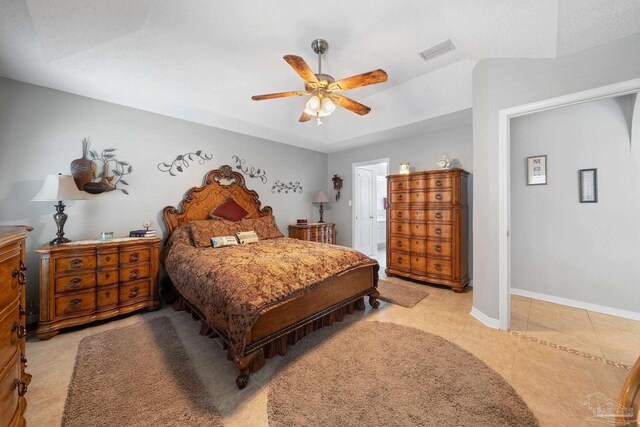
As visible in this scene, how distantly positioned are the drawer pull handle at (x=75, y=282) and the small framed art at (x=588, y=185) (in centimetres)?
599

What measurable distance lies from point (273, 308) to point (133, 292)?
6.90 feet

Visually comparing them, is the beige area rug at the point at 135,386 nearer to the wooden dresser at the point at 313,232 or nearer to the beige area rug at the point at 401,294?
the beige area rug at the point at 401,294

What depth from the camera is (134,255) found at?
2855mm

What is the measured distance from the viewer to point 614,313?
2803 millimetres

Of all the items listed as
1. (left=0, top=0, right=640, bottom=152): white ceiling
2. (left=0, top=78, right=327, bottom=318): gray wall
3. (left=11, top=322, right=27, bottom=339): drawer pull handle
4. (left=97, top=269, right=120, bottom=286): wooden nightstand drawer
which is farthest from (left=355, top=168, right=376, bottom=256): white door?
(left=11, top=322, right=27, bottom=339): drawer pull handle

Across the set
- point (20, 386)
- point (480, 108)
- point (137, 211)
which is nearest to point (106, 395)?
point (20, 386)

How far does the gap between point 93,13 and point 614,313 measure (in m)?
6.22

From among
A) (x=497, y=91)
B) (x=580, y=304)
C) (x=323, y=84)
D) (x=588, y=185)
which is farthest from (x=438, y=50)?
(x=580, y=304)

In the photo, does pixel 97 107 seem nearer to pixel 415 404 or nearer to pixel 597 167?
pixel 415 404

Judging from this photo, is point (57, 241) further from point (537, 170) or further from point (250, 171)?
point (537, 170)

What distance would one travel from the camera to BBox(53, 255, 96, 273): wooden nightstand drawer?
2412mm

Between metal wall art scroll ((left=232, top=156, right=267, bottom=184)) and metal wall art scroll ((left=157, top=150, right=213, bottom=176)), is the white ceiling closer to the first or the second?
metal wall art scroll ((left=157, top=150, right=213, bottom=176))

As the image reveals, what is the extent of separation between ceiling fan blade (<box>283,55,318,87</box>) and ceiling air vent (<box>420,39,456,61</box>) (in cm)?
148

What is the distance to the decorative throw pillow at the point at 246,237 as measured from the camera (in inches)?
137
